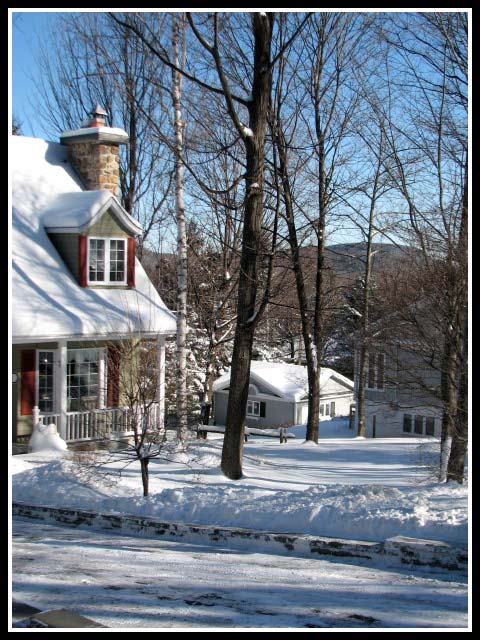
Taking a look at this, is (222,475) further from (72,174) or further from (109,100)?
(109,100)

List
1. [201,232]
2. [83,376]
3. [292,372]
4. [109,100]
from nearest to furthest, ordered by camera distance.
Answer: [83,376], [201,232], [109,100], [292,372]

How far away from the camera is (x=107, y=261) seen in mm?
18125

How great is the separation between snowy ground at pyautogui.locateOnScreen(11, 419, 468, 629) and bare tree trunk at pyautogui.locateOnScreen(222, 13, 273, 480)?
3597mm

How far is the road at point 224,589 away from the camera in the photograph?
4.59 m

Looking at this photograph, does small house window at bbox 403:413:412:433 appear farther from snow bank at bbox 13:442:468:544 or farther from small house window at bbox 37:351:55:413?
snow bank at bbox 13:442:468:544

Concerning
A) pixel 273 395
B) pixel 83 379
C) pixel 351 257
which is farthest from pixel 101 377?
pixel 273 395

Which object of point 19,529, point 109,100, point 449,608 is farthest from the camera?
point 109,100

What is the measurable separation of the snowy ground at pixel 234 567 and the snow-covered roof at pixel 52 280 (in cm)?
608

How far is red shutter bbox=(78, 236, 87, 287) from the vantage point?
57.4 ft

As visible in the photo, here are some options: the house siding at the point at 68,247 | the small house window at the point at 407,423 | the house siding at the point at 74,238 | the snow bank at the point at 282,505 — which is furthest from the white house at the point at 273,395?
the snow bank at the point at 282,505

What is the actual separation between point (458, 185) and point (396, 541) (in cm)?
928

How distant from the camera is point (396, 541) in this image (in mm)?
5965

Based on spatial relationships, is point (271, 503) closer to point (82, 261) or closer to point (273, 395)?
point (82, 261)

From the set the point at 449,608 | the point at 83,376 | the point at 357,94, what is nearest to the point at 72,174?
the point at 83,376
